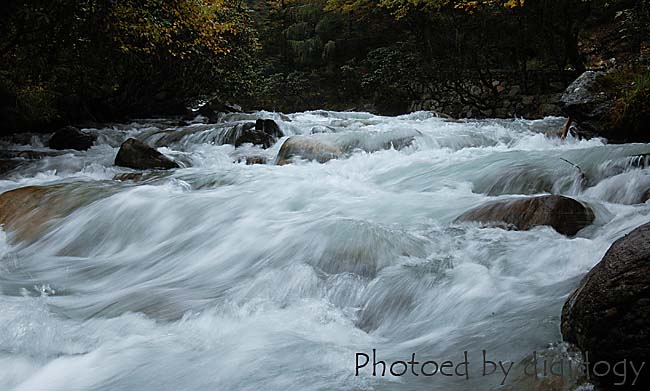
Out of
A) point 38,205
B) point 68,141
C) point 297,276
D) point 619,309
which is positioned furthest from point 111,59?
point 619,309

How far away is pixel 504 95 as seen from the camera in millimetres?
13172

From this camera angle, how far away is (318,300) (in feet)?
10.2

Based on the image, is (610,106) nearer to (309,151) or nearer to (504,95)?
(309,151)

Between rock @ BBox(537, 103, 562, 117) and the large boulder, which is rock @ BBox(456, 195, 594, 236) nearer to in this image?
the large boulder

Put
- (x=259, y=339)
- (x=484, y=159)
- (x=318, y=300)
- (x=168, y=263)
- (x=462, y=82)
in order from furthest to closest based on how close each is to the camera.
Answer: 1. (x=462, y=82)
2. (x=484, y=159)
3. (x=168, y=263)
4. (x=318, y=300)
5. (x=259, y=339)

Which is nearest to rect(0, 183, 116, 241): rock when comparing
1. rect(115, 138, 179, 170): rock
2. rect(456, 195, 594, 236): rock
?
rect(115, 138, 179, 170): rock

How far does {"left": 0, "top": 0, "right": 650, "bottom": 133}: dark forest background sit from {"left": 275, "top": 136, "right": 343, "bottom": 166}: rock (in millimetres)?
2563

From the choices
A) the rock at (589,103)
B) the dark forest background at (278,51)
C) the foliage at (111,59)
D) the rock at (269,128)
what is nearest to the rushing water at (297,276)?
the rock at (589,103)

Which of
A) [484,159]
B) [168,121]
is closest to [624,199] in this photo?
[484,159]

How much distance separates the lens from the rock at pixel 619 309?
5.71 ft

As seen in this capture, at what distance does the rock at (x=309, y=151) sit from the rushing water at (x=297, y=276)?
83 cm

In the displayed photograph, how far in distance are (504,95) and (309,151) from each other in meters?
7.75

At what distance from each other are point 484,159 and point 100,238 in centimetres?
450

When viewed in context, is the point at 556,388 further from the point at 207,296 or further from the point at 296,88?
the point at 296,88
